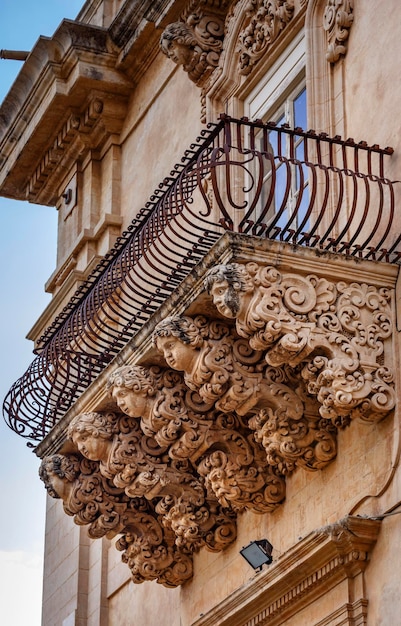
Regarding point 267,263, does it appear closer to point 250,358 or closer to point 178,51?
point 250,358

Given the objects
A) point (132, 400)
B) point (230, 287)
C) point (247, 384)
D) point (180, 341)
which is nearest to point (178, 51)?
point (132, 400)

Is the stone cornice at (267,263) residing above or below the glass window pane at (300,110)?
below

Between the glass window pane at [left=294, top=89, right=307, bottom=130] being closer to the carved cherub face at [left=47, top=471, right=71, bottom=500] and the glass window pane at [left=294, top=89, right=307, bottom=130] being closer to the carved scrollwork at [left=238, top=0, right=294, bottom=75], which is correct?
the carved scrollwork at [left=238, top=0, right=294, bottom=75]

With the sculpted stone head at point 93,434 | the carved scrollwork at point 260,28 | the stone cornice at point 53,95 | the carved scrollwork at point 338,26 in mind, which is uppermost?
the stone cornice at point 53,95

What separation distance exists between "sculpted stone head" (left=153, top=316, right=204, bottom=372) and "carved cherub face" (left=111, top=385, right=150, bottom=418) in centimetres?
59

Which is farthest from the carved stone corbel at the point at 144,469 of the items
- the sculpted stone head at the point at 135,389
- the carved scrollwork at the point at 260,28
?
the carved scrollwork at the point at 260,28

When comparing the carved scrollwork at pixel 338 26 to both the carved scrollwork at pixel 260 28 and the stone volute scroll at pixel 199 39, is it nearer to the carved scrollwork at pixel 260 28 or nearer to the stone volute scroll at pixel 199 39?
the carved scrollwork at pixel 260 28

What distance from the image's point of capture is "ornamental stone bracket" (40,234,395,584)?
9.36 meters

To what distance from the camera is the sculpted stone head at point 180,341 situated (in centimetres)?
985

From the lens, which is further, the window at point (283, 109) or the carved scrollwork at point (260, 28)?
the carved scrollwork at point (260, 28)

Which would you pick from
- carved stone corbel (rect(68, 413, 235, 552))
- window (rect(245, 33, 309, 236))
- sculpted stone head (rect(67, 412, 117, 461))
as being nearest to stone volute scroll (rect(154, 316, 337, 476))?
carved stone corbel (rect(68, 413, 235, 552))

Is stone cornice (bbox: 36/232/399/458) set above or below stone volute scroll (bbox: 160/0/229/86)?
below

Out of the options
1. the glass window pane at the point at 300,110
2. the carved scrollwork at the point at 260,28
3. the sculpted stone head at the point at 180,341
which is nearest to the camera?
the sculpted stone head at the point at 180,341

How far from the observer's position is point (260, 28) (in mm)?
12070
